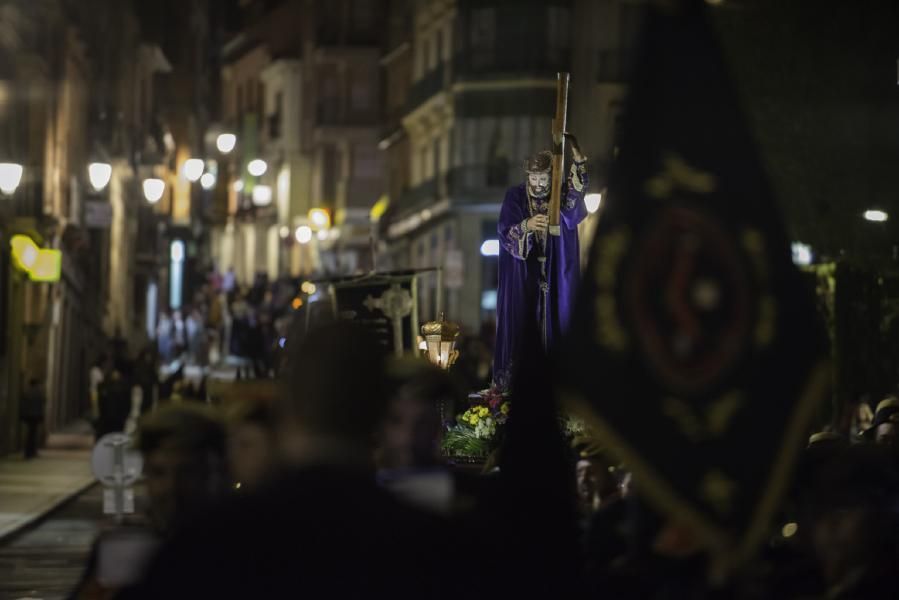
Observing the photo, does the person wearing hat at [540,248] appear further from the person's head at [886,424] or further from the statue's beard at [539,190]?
the person's head at [886,424]

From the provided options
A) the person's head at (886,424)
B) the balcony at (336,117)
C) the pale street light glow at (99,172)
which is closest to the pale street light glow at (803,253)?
the pale street light glow at (99,172)

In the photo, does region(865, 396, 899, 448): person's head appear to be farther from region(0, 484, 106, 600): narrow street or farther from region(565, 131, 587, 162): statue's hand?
region(0, 484, 106, 600): narrow street

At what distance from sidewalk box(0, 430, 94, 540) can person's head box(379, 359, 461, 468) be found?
52.5 ft

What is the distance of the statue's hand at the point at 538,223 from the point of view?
550 inches

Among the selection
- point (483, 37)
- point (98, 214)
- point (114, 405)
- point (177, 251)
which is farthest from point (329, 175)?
point (114, 405)

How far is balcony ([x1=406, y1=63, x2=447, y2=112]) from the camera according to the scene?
6456 cm

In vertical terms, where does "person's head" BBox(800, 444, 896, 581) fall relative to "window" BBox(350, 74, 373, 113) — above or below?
below

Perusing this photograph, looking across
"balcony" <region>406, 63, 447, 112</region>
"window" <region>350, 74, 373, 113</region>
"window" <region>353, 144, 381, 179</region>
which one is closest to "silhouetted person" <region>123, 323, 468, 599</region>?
"balcony" <region>406, 63, 447, 112</region>

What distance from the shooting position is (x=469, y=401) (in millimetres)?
13969

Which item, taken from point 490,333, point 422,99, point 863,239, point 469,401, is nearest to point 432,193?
point 422,99

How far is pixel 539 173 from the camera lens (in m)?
14.0

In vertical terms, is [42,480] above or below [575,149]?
below

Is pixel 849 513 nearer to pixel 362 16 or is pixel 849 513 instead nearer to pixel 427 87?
pixel 427 87

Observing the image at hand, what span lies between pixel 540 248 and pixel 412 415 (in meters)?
8.76
